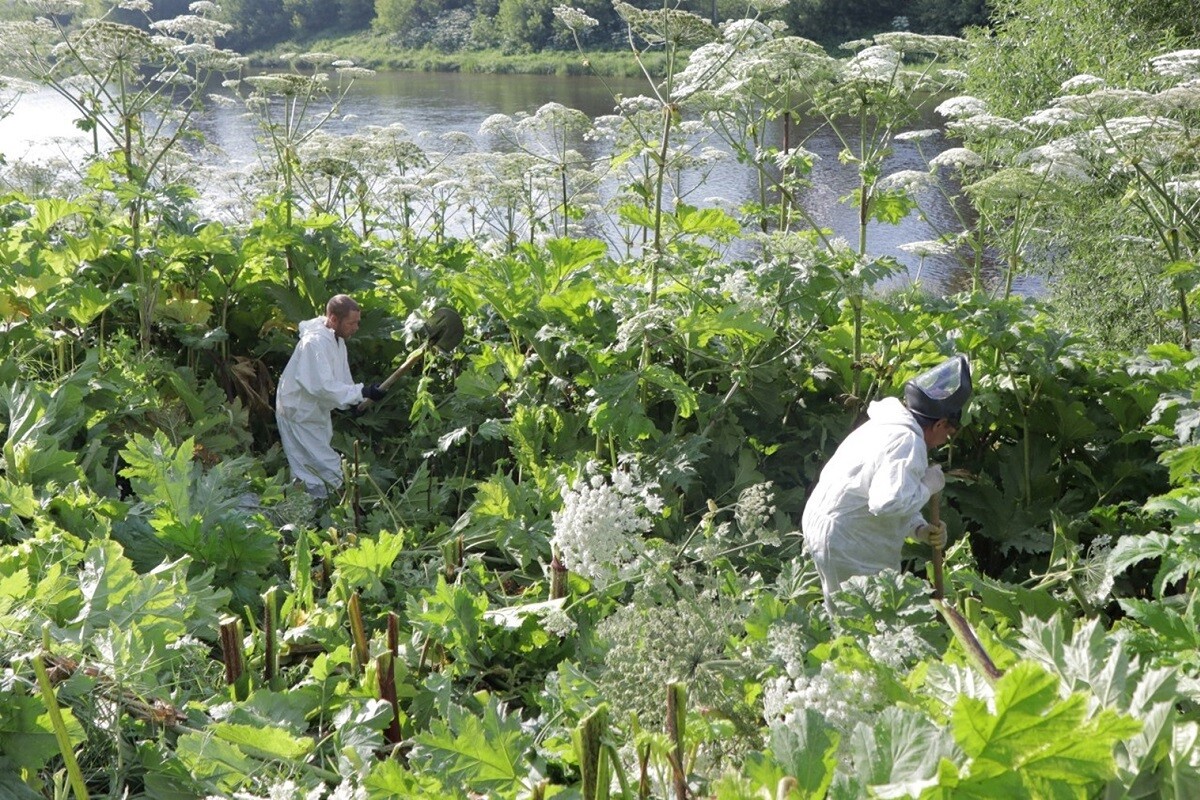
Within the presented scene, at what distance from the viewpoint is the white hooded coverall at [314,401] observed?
20.8 feet

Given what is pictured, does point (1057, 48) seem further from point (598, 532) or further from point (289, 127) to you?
point (598, 532)

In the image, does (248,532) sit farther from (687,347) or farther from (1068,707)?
(1068,707)

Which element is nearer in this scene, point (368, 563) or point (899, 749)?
point (899, 749)

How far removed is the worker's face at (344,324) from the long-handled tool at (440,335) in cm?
35

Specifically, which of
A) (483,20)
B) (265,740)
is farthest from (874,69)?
(483,20)

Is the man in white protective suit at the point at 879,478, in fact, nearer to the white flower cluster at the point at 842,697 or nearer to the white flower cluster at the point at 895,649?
the white flower cluster at the point at 895,649

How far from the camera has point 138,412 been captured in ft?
18.9

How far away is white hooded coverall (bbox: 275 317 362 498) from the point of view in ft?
20.8

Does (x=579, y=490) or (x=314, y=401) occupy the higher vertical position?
(x=579, y=490)

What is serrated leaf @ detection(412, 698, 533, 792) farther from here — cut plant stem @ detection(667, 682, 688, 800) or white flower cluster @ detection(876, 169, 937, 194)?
white flower cluster @ detection(876, 169, 937, 194)

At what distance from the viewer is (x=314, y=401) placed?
21.2 feet

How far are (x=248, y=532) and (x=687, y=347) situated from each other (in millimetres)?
2200

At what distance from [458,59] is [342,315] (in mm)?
42161

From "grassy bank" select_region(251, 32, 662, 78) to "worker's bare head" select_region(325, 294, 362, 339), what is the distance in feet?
102
